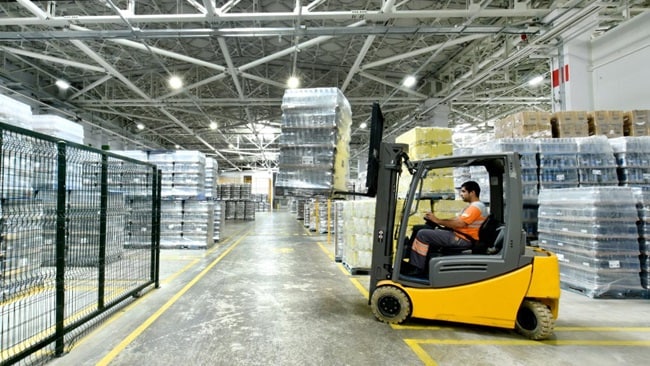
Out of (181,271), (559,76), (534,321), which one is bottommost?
(181,271)

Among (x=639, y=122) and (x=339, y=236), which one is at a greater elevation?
(x=639, y=122)

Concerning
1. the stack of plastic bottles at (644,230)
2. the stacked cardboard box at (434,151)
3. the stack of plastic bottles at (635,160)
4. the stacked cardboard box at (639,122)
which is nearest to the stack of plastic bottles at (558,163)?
the stack of plastic bottles at (635,160)

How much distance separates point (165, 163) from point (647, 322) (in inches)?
483

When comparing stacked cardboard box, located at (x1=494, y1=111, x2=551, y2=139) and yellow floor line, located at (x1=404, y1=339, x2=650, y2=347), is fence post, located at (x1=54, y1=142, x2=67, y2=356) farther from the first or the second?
stacked cardboard box, located at (x1=494, y1=111, x2=551, y2=139)

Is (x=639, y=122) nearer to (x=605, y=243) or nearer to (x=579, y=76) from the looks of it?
(x=579, y=76)

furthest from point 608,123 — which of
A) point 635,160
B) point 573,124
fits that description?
point 635,160

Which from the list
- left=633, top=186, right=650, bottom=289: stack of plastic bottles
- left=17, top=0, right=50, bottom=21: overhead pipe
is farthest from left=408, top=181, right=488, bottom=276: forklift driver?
left=17, top=0, right=50, bottom=21: overhead pipe

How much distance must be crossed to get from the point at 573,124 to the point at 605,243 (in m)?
2.99

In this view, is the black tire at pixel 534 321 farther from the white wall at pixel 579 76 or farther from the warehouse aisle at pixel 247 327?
the white wall at pixel 579 76

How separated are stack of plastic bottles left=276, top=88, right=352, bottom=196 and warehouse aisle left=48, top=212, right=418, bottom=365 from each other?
1.84 metres

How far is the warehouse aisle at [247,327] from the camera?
3.57 metres

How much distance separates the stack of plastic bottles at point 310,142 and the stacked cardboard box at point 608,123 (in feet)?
21.1

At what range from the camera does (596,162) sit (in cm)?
686

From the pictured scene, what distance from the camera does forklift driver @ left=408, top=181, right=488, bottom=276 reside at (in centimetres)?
434
